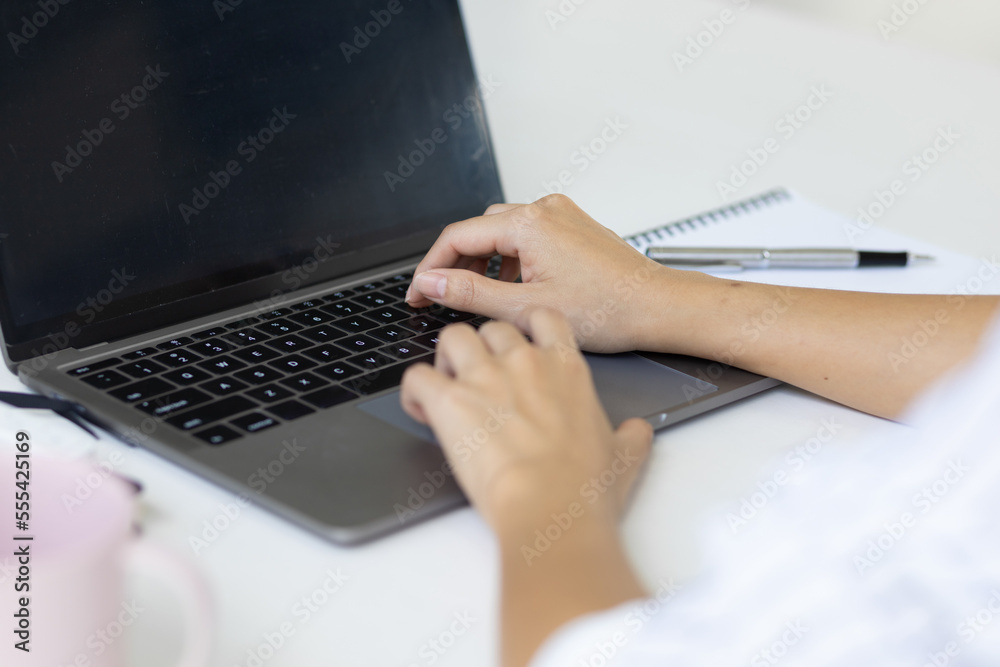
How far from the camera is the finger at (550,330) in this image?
583 mm

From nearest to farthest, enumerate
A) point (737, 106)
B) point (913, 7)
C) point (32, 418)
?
point (32, 418)
point (737, 106)
point (913, 7)

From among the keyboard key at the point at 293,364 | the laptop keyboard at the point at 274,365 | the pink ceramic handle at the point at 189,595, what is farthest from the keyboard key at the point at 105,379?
the pink ceramic handle at the point at 189,595

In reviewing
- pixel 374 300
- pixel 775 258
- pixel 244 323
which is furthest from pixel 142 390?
pixel 775 258

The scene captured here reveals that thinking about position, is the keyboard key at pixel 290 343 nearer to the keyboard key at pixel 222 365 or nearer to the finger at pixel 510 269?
the keyboard key at pixel 222 365

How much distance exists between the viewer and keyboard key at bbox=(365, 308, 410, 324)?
77 centimetres

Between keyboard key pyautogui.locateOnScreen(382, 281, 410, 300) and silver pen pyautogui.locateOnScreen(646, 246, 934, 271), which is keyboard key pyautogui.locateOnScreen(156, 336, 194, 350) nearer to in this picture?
keyboard key pyautogui.locateOnScreen(382, 281, 410, 300)

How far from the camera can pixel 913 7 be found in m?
2.48

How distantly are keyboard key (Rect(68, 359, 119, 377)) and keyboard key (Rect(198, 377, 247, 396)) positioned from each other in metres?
0.09

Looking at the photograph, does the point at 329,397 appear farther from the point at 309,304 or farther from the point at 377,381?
the point at 309,304

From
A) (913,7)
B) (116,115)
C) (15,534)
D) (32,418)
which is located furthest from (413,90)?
(913,7)

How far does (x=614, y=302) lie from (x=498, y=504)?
0.94 ft

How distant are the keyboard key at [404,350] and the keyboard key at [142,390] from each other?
0.53 feet

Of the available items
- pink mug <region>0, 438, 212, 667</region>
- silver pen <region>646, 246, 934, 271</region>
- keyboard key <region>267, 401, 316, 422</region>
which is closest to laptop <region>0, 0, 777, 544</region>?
keyboard key <region>267, 401, 316, 422</region>

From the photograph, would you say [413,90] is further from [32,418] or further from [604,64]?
[604,64]
